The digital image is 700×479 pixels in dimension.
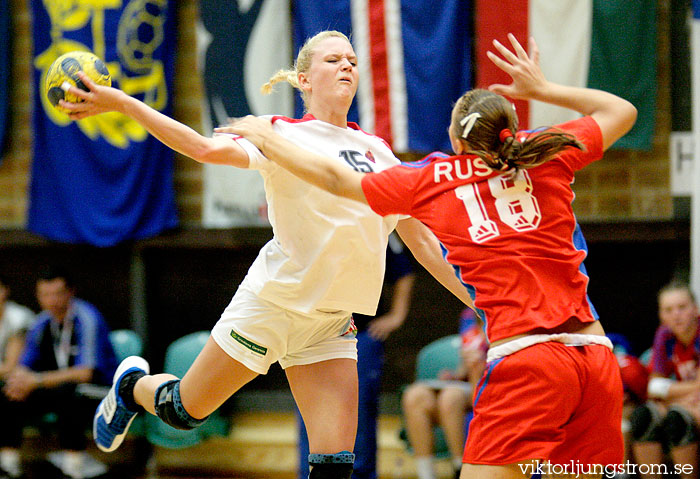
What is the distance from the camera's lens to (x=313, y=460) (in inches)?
120

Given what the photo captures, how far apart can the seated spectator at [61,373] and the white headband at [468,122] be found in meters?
4.09

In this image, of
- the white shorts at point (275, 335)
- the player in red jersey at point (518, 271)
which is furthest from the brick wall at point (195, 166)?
the player in red jersey at point (518, 271)

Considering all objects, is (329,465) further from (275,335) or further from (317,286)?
(317,286)

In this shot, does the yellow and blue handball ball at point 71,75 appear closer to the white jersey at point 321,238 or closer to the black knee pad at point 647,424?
the white jersey at point 321,238

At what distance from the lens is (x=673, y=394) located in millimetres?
4797

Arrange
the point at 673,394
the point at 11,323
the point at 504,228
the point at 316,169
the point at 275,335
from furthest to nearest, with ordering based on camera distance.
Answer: the point at 11,323
the point at 673,394
the point at 275,335
the point at 316,169
the point at 504,228

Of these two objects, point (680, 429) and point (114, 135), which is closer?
point (680, 429)

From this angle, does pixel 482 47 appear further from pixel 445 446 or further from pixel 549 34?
pixel 445 446

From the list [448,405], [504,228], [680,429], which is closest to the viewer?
[504,228]

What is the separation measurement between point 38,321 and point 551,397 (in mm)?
4660

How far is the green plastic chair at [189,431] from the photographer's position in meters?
5.86

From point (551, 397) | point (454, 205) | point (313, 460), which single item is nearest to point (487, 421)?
point (551, 397)

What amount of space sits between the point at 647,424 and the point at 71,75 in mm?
3564

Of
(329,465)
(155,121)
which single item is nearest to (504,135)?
(155,121)
